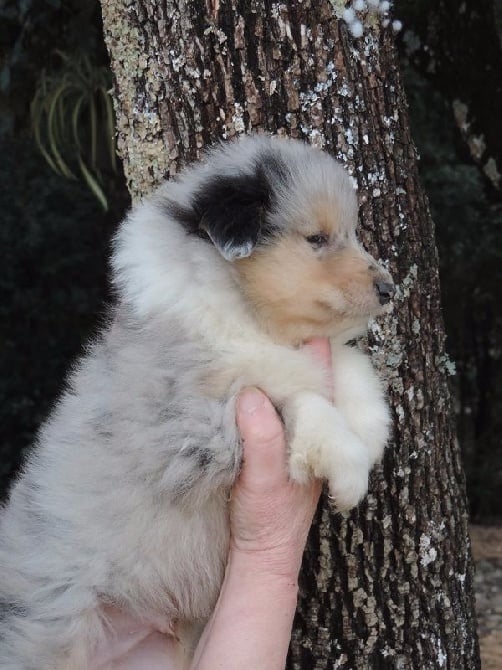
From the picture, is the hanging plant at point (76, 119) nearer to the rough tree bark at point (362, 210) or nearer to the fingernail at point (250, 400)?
the rough tree bark at point (362, 210)

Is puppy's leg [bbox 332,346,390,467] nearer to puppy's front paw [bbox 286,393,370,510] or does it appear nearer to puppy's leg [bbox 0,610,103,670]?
puppy's front paw [bbox 286,393,370,510]

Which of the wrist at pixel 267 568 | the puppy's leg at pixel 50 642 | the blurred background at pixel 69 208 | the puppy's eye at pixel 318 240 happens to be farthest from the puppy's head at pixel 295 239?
the blurred background at pixel 69 208

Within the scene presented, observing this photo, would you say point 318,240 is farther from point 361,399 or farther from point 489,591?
point 489,591

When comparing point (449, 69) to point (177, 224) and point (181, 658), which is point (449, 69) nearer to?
point (177, 224)

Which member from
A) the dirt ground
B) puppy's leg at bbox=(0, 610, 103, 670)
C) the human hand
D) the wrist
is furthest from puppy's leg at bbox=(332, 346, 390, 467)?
the dirt ground

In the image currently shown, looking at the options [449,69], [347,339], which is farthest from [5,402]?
[347,339]

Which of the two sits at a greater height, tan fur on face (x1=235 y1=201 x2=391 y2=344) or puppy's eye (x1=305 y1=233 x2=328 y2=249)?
puppy's eye (x1=305 y1=233 x2=328 y2=249)

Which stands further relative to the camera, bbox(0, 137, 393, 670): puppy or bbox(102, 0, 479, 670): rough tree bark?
bbox(102, 0, 479, 670): rough tree bark
